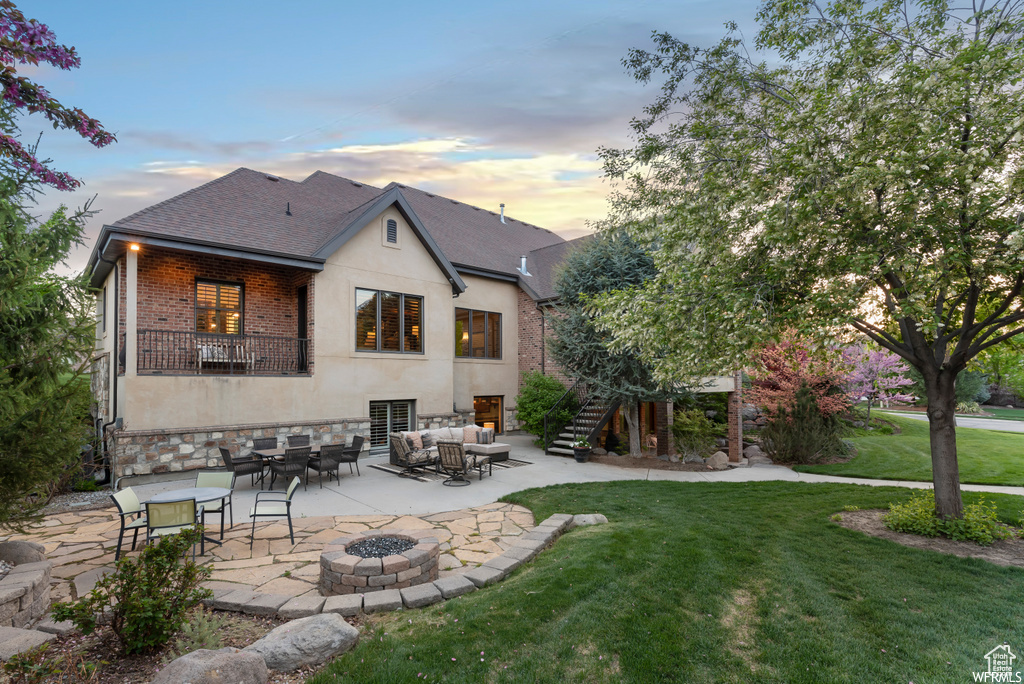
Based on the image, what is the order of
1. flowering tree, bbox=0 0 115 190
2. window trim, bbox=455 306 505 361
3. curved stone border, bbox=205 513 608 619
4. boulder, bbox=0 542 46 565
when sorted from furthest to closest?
window trim, bbox=455 306 505 361, boulder, bbox=0 542 46 565, curved stone border, bbox=205 513 608 619, flowering tree, bbox=0 0 115 190

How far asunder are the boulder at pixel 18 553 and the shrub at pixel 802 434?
14743mm

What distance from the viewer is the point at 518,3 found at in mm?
8328

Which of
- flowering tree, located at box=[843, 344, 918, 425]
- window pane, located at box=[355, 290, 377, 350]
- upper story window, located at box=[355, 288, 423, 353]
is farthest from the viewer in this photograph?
flowering tree, located at box=[843, 344, 918, 425]

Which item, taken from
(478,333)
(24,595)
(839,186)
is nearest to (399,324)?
(478,333)

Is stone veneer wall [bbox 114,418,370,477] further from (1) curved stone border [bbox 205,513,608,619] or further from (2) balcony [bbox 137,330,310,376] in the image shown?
(1) curved stone border [bbox 205,513,608,619]

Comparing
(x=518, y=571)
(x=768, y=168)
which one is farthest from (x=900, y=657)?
(x=768, y=168)

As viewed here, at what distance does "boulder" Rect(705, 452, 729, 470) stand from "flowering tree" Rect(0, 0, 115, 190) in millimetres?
13325

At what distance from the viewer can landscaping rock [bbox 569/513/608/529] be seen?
7426mm

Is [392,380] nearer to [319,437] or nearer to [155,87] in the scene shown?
[319,437]

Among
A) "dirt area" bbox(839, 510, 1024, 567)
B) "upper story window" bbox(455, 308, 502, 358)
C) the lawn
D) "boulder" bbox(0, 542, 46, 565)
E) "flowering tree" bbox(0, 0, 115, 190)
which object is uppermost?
"flowering tree" bbox(0, 0, 115, 190)

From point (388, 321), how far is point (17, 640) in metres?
11.5

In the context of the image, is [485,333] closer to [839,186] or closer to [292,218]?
[292,218]

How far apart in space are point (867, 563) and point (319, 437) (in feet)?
37.6

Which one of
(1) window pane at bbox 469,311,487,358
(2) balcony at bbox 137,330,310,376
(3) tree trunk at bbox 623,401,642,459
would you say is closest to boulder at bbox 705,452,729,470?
(3) tree trunk at bbox 623,401,642,459
